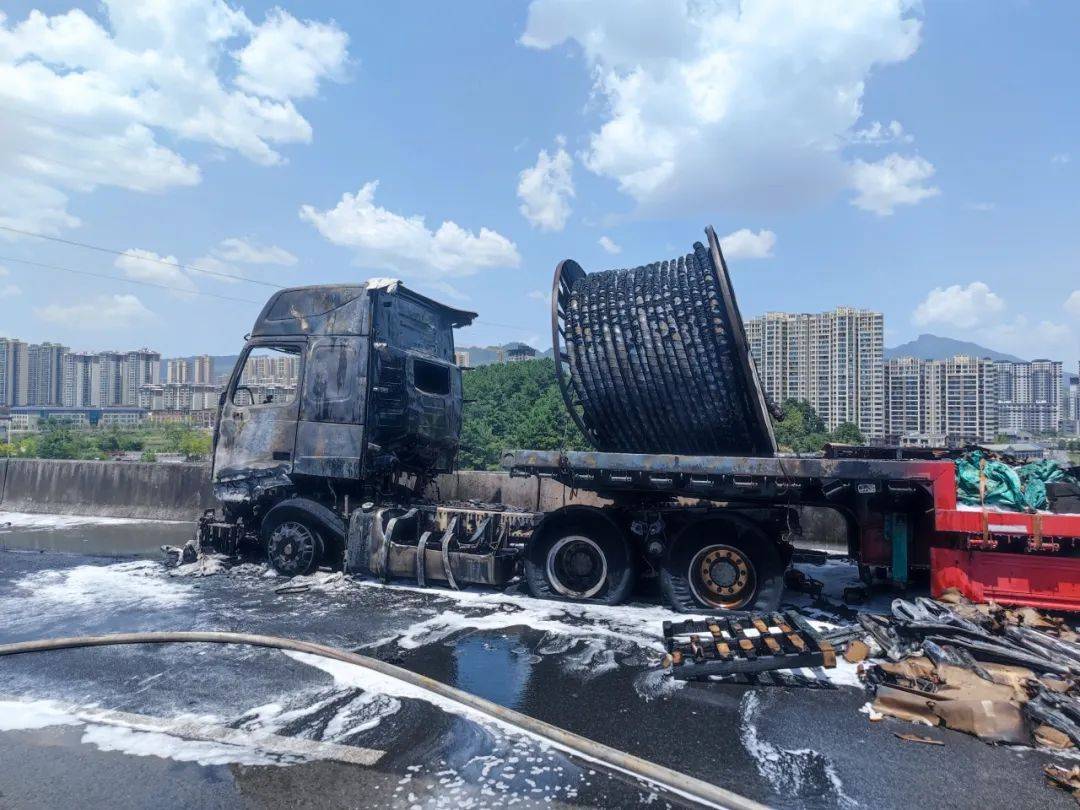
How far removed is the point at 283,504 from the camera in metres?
8.73

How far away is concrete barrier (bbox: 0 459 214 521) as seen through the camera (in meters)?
14.3

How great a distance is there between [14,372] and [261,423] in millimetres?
117979

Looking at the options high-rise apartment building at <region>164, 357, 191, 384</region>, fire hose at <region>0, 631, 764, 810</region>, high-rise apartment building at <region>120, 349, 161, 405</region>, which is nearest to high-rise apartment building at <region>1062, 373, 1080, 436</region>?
fire hose at <region>0, 631, 764, 810</region>

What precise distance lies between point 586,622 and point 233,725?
11.3ft

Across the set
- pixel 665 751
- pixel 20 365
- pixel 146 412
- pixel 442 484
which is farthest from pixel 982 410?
pixel 20 365

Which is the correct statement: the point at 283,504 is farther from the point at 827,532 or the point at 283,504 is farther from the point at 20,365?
the point at 20,365

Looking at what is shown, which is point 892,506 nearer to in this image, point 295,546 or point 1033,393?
point 295,546

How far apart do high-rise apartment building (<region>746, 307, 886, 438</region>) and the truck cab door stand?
33.4 meters

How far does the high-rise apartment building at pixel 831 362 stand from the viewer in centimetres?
3928

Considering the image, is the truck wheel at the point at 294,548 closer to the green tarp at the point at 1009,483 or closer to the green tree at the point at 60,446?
the green tarp at the point at 1009,483

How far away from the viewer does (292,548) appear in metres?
8.70

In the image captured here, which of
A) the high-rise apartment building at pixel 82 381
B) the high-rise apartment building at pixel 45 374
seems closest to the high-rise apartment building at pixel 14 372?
the high-rise apartment building at pixel 45 374

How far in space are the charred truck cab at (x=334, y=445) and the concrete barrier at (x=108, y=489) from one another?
5638mm

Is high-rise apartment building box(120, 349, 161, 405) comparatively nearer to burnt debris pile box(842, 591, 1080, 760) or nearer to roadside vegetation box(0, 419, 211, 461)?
roadside vegetation box(0, 419, 211, 461)
